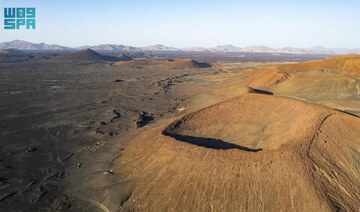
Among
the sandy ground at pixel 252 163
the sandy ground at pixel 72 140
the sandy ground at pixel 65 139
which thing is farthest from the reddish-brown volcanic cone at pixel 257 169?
the sandy ground at pixel 65 139

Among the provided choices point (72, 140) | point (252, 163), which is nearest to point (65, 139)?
point (72, 140)

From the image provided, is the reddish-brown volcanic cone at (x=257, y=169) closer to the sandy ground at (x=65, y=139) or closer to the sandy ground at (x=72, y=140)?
the sandy ground at (x=72, y=140)

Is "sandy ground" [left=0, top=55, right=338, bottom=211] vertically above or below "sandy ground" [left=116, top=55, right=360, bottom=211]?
below

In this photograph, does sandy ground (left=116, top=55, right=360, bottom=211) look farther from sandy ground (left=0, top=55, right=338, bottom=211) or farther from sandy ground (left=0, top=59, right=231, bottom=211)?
sandy ground (left=0, top=59, right=231, bottom=211)

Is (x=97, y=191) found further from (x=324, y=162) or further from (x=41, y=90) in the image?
(x=41, y=90)

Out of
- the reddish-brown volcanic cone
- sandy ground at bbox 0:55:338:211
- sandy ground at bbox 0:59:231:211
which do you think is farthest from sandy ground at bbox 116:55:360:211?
sandy ground at bbox 0:59:231:211

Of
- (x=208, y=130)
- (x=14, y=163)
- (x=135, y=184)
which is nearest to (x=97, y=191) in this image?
(x=135, y=184)

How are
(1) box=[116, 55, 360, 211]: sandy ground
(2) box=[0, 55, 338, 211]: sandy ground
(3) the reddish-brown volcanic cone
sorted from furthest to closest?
(2) box=[0, 55, 338, 211]: sandy ground, (1) box=[116, 55, 360, 211]: sandy ground, (3) the reddish-brown volcanic cone

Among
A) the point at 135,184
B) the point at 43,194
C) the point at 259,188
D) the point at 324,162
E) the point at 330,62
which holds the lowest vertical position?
the point at 43,194
